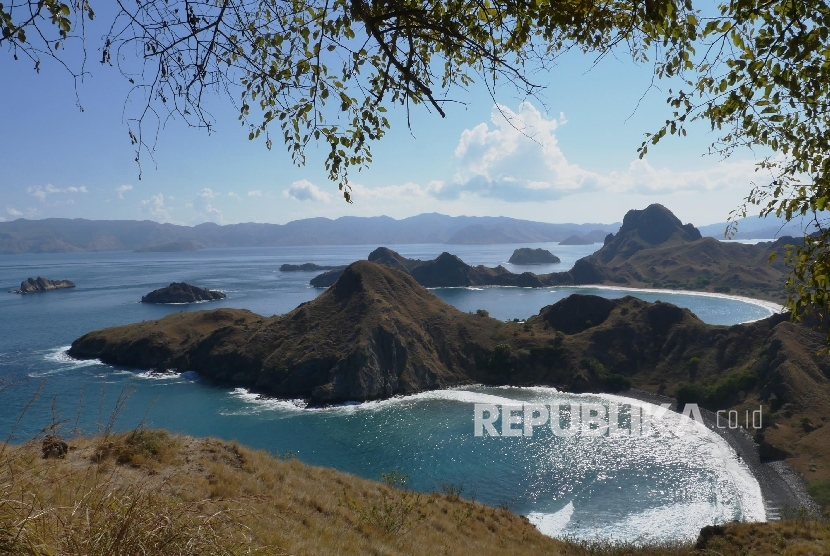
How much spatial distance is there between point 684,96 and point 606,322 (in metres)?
57.5

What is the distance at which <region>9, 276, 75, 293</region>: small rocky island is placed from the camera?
124m

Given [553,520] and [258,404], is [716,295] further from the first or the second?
[553,520]

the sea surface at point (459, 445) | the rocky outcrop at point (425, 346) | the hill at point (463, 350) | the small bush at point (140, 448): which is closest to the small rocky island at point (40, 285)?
the sea surface at point (459, 445)

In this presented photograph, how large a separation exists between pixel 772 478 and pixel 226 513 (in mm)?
36033

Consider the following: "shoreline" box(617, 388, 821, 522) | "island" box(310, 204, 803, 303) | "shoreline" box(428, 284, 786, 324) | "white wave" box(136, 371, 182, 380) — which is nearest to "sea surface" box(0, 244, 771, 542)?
"white wave" box(136, 371, 182, 380)

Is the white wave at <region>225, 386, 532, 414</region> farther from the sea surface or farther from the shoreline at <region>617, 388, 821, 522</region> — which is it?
the shoreline at <region>617, 388, 821, 522</region>

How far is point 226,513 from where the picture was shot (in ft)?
16.8

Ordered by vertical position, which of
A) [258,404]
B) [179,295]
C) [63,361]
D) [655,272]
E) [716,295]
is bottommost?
[258,404]

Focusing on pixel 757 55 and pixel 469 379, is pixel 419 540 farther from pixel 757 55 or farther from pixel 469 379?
pixel 469 379

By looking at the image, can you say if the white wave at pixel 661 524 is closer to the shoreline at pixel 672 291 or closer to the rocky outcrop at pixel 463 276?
the shoreline at pixel 672 291

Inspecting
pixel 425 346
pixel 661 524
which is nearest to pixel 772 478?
Result: pixel 661 524

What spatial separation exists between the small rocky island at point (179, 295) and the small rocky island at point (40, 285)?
39314mm

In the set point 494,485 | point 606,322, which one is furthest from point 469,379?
point 494,485

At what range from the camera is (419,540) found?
9188mm
